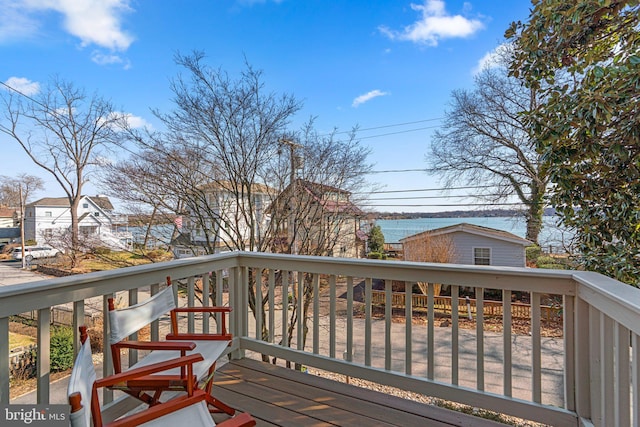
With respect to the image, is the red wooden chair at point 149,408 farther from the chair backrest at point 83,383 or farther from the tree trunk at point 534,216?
the tree trunk at point 534,216

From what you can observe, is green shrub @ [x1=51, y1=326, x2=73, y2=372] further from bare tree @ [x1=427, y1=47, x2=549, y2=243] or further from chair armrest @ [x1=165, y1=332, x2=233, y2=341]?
bare tree @ [x1=427, y1=47, x2=549, y2=243]

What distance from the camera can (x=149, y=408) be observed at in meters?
1.25

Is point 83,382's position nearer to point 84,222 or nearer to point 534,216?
point 84,222

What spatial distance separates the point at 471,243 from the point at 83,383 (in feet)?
27.6

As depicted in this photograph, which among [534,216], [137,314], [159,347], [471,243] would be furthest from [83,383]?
[471,243]

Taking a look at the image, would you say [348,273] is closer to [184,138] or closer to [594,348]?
[594,348]

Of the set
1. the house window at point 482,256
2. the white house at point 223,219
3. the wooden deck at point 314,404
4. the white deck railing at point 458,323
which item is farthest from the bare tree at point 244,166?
the house window at point 482,256

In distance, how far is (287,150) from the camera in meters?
5.41

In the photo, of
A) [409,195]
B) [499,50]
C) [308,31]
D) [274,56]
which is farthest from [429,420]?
[499,50]

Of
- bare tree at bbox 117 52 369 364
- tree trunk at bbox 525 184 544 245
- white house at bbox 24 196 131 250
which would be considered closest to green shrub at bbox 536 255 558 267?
tree trunk at bbox 525 184 544 245

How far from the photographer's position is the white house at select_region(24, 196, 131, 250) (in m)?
5.61

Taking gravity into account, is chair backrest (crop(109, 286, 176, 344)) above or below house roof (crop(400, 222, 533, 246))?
below

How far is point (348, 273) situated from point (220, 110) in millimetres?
3856

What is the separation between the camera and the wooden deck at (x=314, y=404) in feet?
5.89
